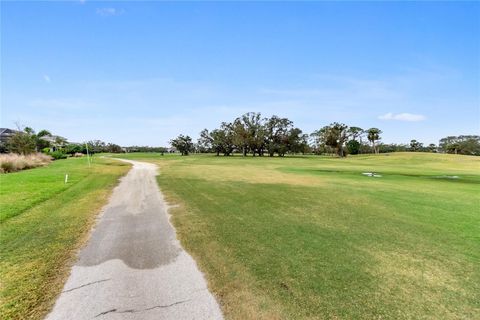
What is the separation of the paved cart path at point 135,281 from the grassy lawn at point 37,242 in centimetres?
31

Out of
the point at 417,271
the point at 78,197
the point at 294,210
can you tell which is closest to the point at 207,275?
the point at 417,271

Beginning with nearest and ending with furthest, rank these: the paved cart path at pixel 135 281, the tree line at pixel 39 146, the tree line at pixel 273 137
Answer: the paved cart path at pixel 135 281, the tree line at pixel 39 146, the tree line at pixel 273 137

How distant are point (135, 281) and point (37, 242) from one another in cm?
357

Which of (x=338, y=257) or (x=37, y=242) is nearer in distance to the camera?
(x=338, y=257)

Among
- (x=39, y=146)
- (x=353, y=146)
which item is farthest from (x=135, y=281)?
(x=353, y=146)

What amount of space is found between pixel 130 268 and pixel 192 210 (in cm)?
467

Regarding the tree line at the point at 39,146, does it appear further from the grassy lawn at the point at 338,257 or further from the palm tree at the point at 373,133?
the palm tree at the point at 373,133

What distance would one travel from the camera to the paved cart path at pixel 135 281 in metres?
3.65

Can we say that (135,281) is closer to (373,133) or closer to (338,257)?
(338,257)

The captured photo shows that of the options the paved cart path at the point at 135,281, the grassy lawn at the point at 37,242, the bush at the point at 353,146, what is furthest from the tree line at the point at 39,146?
the bush at the point at 353,146

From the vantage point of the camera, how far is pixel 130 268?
500 centimetres

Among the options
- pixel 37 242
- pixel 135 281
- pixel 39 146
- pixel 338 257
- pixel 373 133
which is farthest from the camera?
pixel 373 133

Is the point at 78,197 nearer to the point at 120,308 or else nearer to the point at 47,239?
the point at 47,239

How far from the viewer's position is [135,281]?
4488 millimetres
